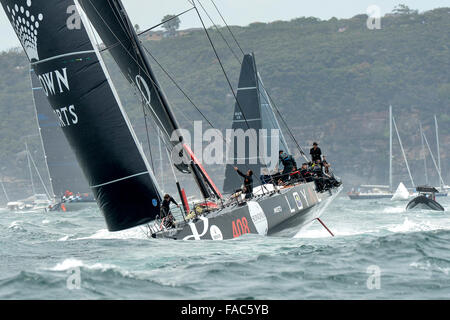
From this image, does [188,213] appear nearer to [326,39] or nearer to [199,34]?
[326,39]

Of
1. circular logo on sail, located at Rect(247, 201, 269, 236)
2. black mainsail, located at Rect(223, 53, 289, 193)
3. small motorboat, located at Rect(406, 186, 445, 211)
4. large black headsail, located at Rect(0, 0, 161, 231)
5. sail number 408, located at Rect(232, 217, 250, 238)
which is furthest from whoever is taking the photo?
small motorboat, located at Rect(406, 186, 445, 211)

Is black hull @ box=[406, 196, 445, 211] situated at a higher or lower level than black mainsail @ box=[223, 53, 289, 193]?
lower

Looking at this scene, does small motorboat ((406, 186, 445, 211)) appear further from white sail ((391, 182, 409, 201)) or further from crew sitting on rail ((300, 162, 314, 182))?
white sail ((391, 182, 409, 201))

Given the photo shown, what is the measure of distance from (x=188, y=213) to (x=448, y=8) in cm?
12674

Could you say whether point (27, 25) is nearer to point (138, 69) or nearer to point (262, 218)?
point (138, 69)

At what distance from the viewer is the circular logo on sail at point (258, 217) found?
14.0 metres

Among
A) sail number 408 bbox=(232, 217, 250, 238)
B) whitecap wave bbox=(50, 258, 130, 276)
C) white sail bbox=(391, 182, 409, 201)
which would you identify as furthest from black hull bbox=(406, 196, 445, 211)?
whitecap wave bbox=(50, 258, 130, 276)

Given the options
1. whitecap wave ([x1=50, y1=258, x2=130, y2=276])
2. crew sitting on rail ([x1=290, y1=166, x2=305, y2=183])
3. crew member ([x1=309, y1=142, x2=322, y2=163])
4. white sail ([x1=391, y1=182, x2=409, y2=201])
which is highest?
crew member ([x1=309, y1=142, x2=322, y2=163])

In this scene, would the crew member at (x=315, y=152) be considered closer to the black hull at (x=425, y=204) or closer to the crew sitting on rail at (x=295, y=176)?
the crew sitting on rail at (x=295, y=176)

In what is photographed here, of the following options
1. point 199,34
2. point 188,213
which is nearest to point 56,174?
point 188,213

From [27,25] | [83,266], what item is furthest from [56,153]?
[83,266]

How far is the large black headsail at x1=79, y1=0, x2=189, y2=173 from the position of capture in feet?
49.5

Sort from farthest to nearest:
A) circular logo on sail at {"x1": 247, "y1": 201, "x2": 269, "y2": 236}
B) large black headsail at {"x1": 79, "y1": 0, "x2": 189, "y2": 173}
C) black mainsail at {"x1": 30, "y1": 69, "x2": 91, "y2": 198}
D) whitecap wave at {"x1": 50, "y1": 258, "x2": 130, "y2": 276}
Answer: black mainsail at {"x1": 30, "y1": 69, "x2": 91, "y2": 198} < large black headsail at {"x1": 79, "y1": 0, "x2": 189, "y2": 173} < circular logo on sail at {"x1": 247, "y1": 201, "x2": 269, "y2": 236} < whitecap wave at {"x1": 50, "y1": 258, "x2": 130, "y2": 276}

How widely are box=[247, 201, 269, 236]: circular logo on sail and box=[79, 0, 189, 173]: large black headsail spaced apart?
2.26 m
